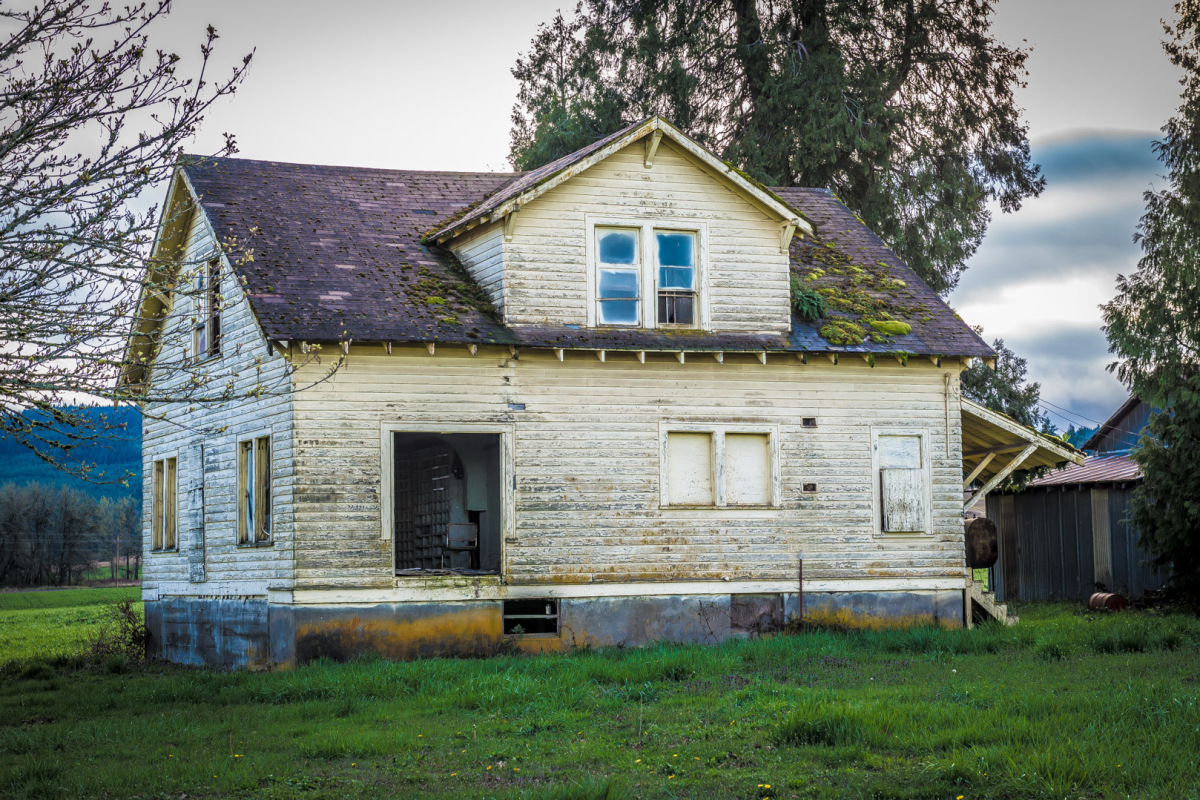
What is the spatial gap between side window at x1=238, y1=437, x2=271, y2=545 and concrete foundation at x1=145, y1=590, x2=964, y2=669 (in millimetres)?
1109

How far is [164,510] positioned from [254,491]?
5.12 metres

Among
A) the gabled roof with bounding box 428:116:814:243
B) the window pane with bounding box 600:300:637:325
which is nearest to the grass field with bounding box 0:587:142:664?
the gabled roof with bounding box 428:116:814:243

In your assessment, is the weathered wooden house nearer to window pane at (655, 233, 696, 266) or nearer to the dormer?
the dormer

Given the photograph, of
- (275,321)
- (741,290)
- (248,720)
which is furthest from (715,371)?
(248,720)

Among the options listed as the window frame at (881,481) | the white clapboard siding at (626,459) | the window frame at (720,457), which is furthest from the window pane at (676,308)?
the window frame at (881,481)

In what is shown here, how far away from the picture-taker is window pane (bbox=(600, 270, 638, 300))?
2148cm

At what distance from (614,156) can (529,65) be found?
68.0 feet

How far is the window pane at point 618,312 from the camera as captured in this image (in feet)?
70.2

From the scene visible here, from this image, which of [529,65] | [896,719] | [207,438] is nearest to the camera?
[896,719]

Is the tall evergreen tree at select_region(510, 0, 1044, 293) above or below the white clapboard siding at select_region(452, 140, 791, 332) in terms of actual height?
above

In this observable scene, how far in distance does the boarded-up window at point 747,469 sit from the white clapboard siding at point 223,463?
7.39 metres

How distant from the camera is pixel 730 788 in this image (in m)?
9.63

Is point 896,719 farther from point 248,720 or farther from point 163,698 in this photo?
point 163,698

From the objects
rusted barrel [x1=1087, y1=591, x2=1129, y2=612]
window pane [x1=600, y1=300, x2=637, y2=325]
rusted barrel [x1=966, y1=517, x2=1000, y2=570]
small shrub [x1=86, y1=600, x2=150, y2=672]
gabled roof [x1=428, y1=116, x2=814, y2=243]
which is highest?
gabled roof [x1=428, y1=116, x2=814, y2=243]
